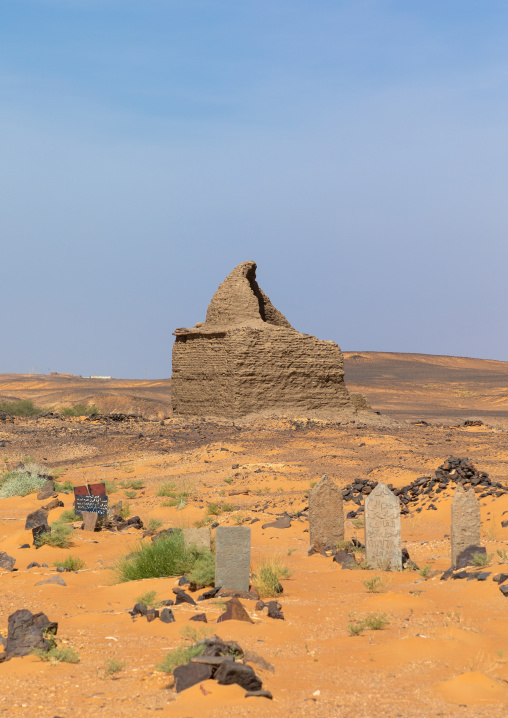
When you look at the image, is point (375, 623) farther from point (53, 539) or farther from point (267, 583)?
point (53, 539)

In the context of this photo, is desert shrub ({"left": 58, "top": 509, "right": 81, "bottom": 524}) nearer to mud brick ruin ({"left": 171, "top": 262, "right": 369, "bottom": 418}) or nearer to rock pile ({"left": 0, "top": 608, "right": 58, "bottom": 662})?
rock pile ({"left": 0, "top": 608, "right": 58, "bottom": 662})

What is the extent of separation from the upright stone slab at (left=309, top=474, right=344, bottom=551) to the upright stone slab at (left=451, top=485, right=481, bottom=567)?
2.07 m

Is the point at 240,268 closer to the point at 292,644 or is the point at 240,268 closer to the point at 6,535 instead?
the point at 6,535

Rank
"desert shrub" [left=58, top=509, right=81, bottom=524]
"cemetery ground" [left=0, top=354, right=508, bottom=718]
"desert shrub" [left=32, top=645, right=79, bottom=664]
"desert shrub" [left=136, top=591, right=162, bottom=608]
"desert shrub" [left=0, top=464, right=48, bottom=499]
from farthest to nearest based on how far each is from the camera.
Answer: "desert shrub" [left=0, top=464, right=48, bottom=499]
"desert shrub" [left=58, top=509, right=81, bottom=524]
"desert shrub" [left=136, top=591, right=162, bottom=608]
"desert shrub" [left=32, top=645, right=79, bottom=664]
"cemetery ground" [left=0, top=354, right=508, bottom=718]

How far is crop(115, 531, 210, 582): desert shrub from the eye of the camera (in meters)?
8.69

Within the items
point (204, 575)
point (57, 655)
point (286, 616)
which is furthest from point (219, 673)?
point (204, 575)

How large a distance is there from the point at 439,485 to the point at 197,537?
6.83 meters

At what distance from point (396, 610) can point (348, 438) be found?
16.6 metres

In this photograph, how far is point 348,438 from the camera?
23391 millimetres

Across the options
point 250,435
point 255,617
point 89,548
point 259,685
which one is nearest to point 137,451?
point 250,435

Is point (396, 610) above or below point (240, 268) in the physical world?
below

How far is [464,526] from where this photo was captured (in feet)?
30.3

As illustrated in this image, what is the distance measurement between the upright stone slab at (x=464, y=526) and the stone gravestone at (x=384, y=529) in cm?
72

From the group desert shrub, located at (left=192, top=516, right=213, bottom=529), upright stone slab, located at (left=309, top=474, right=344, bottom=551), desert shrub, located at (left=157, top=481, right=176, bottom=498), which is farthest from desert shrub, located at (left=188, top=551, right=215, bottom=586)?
desert shrub, located at (left=157, top=481, right=176, bottom=498)
